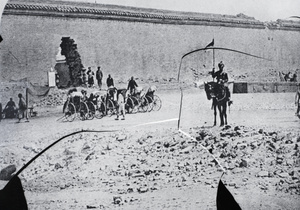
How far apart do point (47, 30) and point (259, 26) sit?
155cm

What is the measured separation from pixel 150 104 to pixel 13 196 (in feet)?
3.49

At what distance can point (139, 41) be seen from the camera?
2576 millimetres

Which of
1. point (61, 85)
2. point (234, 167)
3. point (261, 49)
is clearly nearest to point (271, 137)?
point (234, 167)

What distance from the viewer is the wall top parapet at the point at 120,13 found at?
2363 millimetres

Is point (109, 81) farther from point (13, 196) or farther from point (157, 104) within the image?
point (13, 196)

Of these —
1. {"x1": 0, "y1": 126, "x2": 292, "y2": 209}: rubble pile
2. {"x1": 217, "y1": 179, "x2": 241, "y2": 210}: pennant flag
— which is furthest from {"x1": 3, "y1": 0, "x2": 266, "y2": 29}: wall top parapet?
{"x1": 217, "y1": 179, "x2": 241, "y2": 210}: pennant flag

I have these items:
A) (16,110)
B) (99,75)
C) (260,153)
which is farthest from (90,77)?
(260,153)

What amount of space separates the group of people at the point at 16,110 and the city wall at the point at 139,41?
0.50ft

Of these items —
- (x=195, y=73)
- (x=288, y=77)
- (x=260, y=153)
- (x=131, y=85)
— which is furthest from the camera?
(x=288, y=77)

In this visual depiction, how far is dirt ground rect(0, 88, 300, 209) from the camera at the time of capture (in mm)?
2387

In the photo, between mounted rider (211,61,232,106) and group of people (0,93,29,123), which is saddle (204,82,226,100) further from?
group of people (0,93,29,123)

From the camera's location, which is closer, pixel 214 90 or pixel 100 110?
pixel 100 110

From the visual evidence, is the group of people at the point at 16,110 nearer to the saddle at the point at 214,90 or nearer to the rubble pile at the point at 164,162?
the rubble pile at the point at 164,162

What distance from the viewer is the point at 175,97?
103 inches
